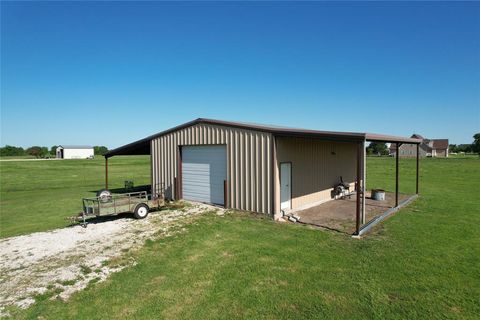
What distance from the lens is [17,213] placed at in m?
12.8

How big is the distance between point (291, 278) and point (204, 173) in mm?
8199

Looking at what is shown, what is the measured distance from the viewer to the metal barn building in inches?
415

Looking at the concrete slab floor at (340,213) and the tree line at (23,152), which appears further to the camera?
the tree line at (23,152)

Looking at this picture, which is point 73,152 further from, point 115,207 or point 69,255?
point 69,255

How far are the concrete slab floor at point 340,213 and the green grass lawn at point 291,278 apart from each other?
101 centimetres

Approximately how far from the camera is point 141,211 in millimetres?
10836

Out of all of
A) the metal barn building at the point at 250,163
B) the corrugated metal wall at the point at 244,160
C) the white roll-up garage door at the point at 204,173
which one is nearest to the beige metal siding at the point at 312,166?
the metal barn building at the point at 250,163

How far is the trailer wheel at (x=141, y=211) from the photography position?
10703mm

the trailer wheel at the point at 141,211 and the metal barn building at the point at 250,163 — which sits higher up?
the metal barn building at the point at 250,163

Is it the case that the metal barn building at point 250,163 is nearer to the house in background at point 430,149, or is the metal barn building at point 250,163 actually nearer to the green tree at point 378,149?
the house in background at point 430,149

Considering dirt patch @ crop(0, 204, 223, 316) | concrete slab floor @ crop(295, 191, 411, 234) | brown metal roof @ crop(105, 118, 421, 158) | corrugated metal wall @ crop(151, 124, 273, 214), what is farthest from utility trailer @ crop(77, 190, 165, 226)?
concrete slab floor @ crop(295, 191, 411, 234)

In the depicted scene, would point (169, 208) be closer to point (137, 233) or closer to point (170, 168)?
point (170, 168)

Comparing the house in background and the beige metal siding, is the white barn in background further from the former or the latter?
the house in background

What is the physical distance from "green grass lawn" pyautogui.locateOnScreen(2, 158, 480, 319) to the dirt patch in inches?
16.2
